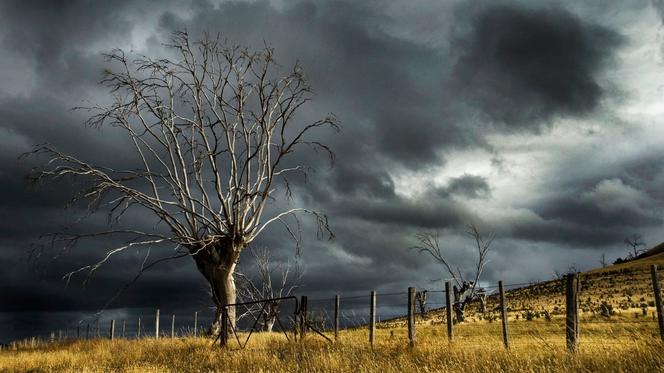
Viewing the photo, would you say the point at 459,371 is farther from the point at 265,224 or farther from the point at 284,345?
the point at 265,224

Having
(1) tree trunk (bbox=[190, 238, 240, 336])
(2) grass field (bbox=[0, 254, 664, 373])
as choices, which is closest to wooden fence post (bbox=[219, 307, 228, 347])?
(2) grass field (bbox=[0, 254, 664, 373])

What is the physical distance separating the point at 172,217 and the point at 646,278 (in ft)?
181

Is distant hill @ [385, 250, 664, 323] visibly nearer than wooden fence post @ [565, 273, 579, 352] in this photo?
No

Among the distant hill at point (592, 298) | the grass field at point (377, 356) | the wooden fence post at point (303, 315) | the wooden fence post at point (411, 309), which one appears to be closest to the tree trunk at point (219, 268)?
the grass field at point (377, 356)

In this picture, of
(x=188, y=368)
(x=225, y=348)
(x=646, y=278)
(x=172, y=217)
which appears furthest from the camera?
(x=646, y=278)

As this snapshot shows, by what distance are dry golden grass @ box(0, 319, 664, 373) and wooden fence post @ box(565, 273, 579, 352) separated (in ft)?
0.84

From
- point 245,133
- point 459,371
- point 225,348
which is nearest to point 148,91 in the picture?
point 245,133

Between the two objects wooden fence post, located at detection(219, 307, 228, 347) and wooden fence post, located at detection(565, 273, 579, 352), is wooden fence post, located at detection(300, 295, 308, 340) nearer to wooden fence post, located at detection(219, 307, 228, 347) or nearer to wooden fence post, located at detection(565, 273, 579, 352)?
wooden fence post, located at detection(219, 307, 228, 347)

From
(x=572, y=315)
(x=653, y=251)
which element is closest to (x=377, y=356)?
(x=572, y=315)

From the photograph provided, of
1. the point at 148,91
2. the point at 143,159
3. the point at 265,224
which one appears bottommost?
the point at 265,224

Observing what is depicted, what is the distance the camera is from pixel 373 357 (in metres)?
11.2

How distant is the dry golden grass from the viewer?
7820mm

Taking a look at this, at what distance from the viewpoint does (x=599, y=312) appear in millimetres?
31500

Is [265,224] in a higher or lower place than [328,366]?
higher
